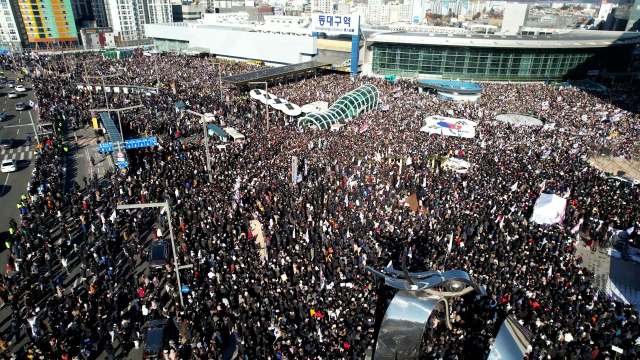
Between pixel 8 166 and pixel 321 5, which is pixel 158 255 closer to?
pixel 8 166

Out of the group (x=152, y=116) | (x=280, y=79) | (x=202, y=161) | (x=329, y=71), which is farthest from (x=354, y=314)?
(x=329, y=71)

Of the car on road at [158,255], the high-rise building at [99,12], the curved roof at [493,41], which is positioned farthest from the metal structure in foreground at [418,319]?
the high-rise building at [99,12]

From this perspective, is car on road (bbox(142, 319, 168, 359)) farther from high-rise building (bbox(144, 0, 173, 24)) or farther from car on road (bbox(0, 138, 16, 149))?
high-rise building (bbox(144, 0, 173, 24))

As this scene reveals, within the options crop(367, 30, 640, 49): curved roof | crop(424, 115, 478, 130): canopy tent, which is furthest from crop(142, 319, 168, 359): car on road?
crop(367, 30, 640, 49): curved roof

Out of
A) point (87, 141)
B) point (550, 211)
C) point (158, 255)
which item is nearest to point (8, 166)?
point (87, 141)

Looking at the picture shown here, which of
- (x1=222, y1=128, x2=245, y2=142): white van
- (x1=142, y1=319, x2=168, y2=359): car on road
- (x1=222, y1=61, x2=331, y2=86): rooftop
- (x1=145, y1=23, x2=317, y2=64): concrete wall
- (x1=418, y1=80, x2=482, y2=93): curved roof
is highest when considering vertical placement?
(x1=145, y1=23, x2=317, y2=64): concrete wall

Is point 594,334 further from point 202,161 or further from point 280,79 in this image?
point 280,79
